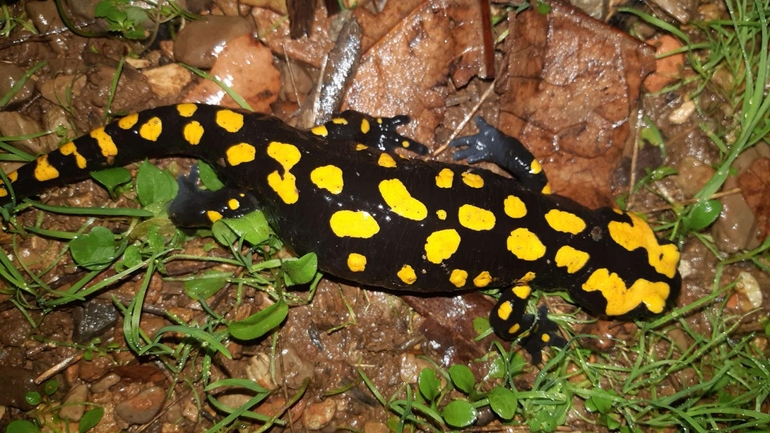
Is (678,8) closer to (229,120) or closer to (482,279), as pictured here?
(482,279)

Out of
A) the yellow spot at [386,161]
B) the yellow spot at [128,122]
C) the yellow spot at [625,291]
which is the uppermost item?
the yellow spot at [386,161]

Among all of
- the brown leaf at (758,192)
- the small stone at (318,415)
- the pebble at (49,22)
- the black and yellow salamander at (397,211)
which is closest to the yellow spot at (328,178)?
the black and yellow salamander at (397,211)

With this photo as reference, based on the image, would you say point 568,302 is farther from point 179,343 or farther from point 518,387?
point 179,343

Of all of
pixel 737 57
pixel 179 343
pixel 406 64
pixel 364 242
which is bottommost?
pixel 179 343

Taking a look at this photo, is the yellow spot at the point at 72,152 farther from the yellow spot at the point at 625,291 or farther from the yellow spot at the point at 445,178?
the yellow spot at the point at 625,291

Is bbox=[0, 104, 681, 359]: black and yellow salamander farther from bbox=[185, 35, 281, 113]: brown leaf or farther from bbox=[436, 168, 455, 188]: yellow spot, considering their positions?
bbox=[185, 35, 281, 113]: brown leaf

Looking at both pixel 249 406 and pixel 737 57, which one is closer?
pixel 249 406

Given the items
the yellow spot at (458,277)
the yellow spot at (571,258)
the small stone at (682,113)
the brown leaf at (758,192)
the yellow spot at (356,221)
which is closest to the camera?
the yellow spot at (356,221)

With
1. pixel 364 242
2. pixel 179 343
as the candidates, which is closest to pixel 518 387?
pixel 364 242
